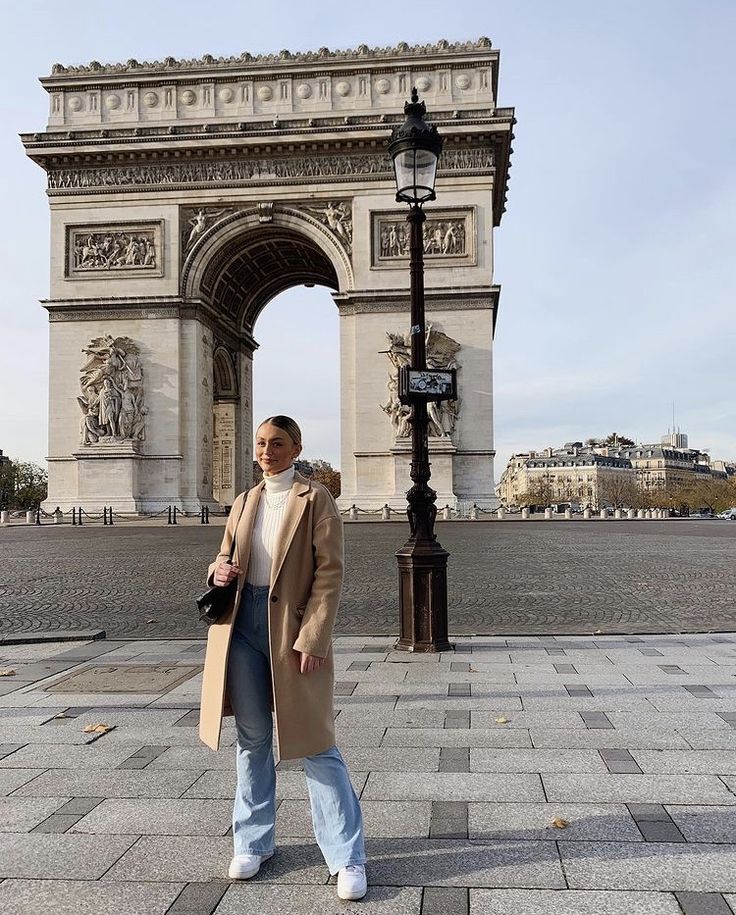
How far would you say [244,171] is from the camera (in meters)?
32.3

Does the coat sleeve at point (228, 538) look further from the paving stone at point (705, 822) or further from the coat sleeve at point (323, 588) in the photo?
the paving stone at point (705, 822)

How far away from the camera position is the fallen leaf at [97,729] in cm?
473

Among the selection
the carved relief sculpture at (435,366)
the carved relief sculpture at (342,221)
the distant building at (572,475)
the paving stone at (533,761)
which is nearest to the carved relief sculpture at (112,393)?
the carved relief sculpture at (342,221)

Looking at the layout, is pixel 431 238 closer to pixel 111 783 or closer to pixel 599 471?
pixel 111 783

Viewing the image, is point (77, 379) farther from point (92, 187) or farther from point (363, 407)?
point (363, 407)

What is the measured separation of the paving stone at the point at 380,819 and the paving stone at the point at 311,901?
1.42 feet

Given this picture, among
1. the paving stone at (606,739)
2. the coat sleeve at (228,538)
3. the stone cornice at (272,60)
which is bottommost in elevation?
the paving stone at (606,739)

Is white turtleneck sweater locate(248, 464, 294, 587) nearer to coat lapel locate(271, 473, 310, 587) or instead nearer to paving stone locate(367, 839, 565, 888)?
coat lapel locate(271, 473, 310, 587)

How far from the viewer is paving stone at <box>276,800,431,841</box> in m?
3.32

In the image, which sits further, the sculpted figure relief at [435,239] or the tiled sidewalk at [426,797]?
the sculpted figure relief at [435,239]

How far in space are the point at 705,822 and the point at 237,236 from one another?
3116 centimetres

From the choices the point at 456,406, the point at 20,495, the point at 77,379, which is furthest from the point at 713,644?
the point at 20,495

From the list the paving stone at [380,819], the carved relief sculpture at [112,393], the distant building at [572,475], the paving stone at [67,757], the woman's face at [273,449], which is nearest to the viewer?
the woman's face at [273,449]

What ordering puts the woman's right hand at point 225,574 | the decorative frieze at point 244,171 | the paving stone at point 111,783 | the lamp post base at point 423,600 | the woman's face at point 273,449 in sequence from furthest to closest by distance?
the decorative frieze at point 244,171 → the lamp post base at point 423,600 → the paving stone at point 111,783 → the woman's face at point 273,449 → the woman's right hand at point 225,574
